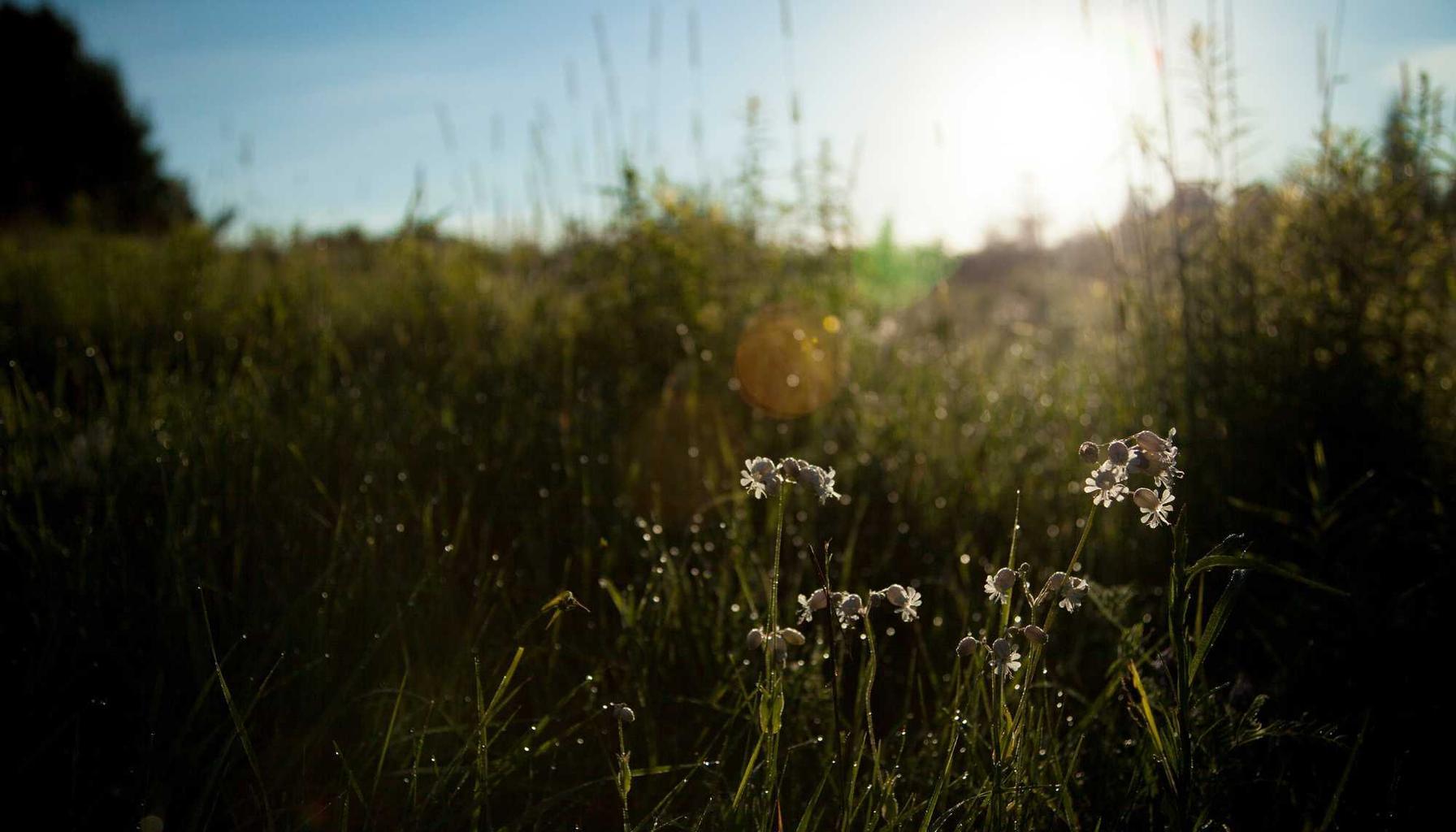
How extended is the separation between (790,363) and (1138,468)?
2.13 metres

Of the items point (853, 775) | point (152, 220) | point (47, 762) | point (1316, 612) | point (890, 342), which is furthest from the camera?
point (152, 220)

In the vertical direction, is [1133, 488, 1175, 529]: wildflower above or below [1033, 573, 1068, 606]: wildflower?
above

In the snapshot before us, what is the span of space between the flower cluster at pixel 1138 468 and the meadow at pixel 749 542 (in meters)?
0.02

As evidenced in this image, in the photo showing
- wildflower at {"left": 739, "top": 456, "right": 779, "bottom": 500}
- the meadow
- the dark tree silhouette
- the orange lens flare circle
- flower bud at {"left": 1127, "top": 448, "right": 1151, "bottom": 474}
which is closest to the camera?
flower bud at {"left": 1127, "top": 448, "right": 1151, "bottom": 474}

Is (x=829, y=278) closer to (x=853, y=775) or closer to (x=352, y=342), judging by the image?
(x=352, y=342)

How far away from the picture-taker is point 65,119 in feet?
51.4

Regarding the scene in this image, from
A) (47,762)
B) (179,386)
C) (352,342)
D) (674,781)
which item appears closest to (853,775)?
(674,781)

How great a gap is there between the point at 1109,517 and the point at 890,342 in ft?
5.23

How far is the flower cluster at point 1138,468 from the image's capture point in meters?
0.91

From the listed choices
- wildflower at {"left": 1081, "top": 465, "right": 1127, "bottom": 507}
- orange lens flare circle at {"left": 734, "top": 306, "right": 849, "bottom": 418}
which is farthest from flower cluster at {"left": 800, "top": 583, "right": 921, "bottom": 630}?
orange lens flare circle at {"left": 734, "top": 306, "right": 849, "bottom": 418}

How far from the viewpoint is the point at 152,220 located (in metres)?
11.2

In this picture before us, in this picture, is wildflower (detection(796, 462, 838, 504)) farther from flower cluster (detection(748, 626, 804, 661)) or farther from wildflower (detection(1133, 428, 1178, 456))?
wildflower (detection(1133, 428, 1178, 456))

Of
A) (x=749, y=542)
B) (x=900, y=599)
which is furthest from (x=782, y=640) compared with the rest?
(x=749, y=542)

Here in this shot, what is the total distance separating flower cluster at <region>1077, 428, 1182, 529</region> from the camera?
0.91 meters
